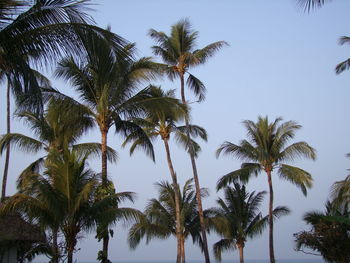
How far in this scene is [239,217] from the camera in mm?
28578

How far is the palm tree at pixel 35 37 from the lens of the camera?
25.6ft

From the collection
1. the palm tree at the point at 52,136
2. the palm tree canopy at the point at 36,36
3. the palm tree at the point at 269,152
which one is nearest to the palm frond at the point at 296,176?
the palm tree at the point at 269,152

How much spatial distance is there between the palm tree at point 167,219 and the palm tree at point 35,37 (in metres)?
18.6

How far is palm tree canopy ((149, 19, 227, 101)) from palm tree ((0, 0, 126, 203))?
17115 mm

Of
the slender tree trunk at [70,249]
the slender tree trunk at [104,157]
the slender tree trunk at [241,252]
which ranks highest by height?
the slender tree trunk at [104,157]

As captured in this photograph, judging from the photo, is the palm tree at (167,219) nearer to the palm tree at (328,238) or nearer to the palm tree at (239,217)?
the palm tree at (239,217)

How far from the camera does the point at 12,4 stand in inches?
305

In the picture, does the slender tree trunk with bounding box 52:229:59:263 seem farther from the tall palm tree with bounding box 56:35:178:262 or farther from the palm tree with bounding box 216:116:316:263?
the palm tree with bounding box 216:116:316:263

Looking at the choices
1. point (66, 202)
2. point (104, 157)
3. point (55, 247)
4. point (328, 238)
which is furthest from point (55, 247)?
point (328, 238)

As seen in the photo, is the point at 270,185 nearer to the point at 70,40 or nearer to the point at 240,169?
the point at 240,169

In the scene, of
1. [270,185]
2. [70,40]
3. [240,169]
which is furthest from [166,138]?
[70,40]

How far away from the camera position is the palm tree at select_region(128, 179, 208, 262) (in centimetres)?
2617

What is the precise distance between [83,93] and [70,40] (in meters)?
10.4

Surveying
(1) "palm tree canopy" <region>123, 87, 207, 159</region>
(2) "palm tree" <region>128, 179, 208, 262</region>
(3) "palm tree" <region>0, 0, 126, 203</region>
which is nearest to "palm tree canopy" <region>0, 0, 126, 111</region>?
(3) "palm tree" <region>0, 0, 126, 203</region>
